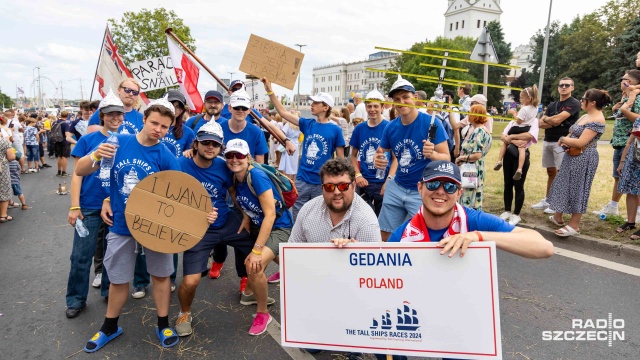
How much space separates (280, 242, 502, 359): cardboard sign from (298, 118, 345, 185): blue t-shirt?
109 inches

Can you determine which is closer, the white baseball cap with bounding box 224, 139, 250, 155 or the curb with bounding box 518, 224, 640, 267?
the white baseball cap with bounding box 224, 139, 250, 155

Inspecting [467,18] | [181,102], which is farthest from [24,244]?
[467,18]

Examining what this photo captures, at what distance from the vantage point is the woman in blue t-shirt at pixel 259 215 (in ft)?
10.6

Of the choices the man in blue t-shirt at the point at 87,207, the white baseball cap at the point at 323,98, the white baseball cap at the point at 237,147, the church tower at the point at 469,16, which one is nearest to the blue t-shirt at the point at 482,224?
the white baseball cap at the point at 237,147

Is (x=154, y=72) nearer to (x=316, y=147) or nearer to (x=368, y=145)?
(x=316, y=147)

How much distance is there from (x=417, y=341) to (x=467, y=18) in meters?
115

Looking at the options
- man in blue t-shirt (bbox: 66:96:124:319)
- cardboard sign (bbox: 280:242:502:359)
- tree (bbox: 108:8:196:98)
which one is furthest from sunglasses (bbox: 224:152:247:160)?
tree (bbox: 108:8:196:98)

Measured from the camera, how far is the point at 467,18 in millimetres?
102000

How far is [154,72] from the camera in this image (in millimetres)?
6656

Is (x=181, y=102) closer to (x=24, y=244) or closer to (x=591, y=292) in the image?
(x=24, y=244)

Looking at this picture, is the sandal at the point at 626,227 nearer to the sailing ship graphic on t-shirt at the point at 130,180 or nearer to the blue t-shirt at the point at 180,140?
the blue t-shirt at the point at 180,140

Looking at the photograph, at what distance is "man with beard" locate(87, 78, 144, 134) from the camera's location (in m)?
4.06

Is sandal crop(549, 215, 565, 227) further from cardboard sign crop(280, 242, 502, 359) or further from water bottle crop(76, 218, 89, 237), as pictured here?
water bottle crop(76, 218, 89, 237)

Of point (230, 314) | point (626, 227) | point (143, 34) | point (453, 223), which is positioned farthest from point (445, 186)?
point (143, 34)
